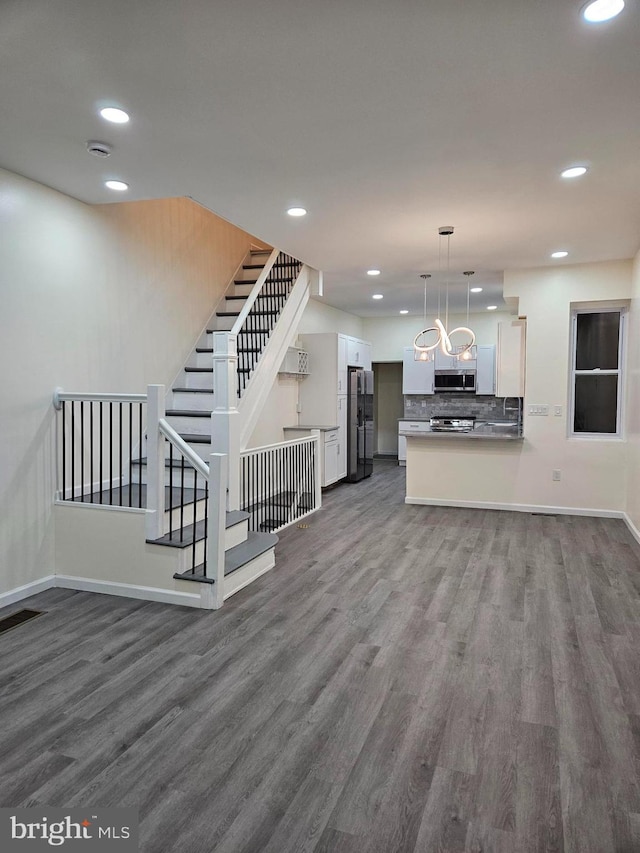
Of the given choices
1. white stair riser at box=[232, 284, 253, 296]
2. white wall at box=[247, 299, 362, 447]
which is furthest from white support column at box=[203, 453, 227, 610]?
white stair riser at box=[232, 284, 253, 296]

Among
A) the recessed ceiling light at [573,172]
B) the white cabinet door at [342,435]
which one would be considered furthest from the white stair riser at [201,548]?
the white cabinet door at [342,435]

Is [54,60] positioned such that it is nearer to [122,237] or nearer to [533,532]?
[122,237]

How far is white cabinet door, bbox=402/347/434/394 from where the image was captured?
33.5ft

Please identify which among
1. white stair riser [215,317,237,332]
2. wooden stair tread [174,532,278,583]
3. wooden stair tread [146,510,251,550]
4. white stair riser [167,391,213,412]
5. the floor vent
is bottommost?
the floor vent

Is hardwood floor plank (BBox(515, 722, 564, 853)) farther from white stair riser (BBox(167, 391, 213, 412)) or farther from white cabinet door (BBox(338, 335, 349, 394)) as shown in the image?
white cabinet door (BBox(338, 335, 349, 394))

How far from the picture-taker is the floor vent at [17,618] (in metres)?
3.43

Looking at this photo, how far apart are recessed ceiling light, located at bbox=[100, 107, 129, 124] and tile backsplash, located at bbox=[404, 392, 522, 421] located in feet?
27.0

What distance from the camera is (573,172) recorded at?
366cm

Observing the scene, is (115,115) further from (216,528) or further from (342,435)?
(342,435)

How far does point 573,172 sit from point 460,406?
695 cm

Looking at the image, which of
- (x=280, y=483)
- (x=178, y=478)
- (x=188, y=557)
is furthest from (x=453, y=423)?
(x=188, y=557)

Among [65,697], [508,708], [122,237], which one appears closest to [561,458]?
[508,708]

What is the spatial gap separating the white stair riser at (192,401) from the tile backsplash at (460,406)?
5990 mm

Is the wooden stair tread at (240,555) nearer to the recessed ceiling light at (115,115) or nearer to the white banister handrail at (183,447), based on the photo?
the white banister handrail at (183,447)
